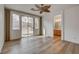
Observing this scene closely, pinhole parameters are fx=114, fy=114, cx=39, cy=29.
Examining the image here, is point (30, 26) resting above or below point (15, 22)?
below

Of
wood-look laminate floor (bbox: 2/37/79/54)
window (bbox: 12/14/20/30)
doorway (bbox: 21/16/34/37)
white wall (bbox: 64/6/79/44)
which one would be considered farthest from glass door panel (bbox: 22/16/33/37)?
white wall (bbox: 64/6/79/44)

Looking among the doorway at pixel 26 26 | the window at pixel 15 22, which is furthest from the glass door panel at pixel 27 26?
the window at pixel 15 22

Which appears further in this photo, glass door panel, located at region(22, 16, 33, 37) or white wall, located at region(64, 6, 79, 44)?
glass door panel, located at region(22, 16, 33, 37)

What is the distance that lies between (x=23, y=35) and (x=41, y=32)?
2580 mm

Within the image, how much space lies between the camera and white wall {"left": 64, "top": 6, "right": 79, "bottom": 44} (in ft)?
20.2

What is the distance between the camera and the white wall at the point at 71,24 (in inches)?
242

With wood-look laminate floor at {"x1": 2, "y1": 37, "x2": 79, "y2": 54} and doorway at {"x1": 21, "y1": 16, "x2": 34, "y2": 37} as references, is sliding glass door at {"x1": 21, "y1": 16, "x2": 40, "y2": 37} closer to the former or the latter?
doorway at {"x1": 21, "y1": 16, "x2": 34, "y2": 37}

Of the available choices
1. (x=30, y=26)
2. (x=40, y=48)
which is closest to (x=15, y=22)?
(x=30, y=26)

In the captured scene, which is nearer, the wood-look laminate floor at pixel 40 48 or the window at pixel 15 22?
the wood-look laminate floor at pixel 40 48

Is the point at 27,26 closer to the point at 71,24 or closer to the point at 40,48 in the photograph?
the point at 71,24

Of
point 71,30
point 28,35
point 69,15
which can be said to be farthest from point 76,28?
point 28,35

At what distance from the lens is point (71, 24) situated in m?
6.53

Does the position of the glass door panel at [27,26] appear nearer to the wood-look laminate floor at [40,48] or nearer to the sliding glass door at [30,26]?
the sliding glass door at [30,26]

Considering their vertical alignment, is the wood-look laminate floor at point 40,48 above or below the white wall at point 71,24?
below
